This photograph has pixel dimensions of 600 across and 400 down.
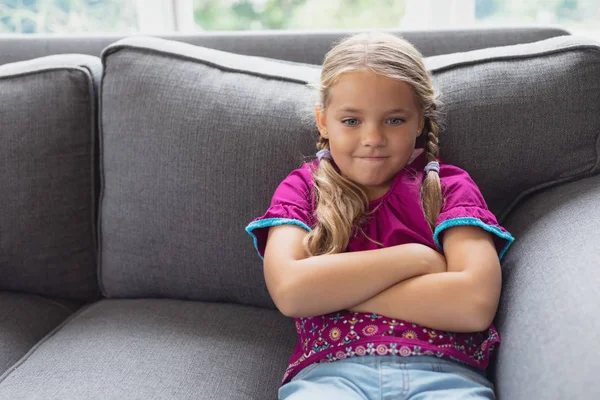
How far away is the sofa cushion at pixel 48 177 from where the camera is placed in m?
1.51

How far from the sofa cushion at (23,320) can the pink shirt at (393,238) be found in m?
0.57

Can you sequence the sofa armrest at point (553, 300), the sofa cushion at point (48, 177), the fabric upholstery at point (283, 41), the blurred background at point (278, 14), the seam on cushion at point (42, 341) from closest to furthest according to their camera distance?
the sofa armrest at point (553, 300) < the seam on cushion at point (42, 341) < the sofa cushion at point (48, 177) < the fabric upholstery at point (283, 41) < the blurred background at point (278, 14)

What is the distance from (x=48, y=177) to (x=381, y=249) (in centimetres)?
82

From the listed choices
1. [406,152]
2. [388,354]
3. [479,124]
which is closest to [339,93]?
[406,152]

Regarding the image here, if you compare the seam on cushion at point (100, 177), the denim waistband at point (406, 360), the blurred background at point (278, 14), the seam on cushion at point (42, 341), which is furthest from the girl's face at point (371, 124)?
the blurred background at point (278, 14)

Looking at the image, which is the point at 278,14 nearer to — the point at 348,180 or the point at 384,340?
the point at 348,180

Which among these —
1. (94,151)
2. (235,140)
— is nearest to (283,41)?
(235,140)

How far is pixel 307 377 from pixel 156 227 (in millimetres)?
520

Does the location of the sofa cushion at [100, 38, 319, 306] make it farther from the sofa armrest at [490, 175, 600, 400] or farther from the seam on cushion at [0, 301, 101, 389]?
the sofa armrest at [490, 175, 600, 400]

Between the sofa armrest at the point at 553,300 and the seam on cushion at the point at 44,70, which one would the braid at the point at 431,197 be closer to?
the sofa armrest at the point at 553,300

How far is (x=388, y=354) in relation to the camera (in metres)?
1.11

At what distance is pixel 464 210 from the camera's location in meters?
1.17

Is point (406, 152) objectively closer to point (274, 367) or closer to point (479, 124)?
point (479, 124)

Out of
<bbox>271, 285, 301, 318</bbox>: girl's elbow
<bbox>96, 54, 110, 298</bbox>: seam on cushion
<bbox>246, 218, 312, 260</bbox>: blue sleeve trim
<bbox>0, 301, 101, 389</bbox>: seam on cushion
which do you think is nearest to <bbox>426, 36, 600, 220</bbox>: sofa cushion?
<bbox>246, 218, 312, 260</bbox>: blue sleeve trim
